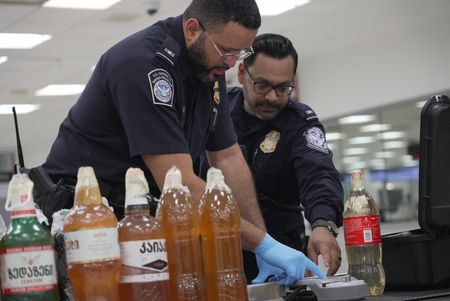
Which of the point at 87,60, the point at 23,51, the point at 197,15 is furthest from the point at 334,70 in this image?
the point at 197,15

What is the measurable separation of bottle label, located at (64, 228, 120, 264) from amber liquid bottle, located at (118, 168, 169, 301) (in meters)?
0.04

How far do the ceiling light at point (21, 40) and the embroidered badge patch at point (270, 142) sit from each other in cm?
540

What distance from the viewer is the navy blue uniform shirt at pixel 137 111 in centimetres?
178

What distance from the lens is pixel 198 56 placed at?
2.00 metres

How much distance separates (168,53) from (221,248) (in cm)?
65

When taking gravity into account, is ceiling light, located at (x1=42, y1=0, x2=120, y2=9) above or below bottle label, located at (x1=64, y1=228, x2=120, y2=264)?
above

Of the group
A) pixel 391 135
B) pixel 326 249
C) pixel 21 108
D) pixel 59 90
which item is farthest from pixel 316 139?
pixel 21 108

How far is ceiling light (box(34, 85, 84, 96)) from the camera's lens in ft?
34.6

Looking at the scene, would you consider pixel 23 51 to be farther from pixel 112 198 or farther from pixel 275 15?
pixel 112 198

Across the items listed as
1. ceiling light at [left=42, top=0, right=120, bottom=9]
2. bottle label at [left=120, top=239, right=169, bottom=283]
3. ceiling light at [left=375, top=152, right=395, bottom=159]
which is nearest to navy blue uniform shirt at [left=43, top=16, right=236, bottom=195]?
bottle label at [left=120, top=239, right=169, bottom=283]

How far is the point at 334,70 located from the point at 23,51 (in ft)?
12.0

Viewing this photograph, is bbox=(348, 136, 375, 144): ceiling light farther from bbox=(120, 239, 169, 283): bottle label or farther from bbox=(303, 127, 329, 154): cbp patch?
bbox=(120, 239, 169, 283): bottle label

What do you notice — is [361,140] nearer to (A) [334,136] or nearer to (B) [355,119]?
(B) [355,119]

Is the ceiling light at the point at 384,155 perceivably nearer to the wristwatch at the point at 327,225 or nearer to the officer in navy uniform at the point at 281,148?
the officer in navy uniform at the point at 281,148
